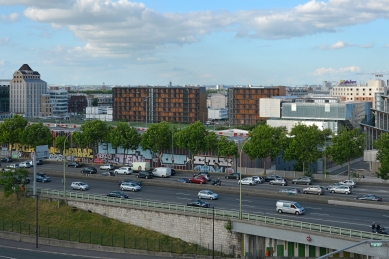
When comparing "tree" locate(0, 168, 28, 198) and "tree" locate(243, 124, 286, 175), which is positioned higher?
"tree" locate(243, 124, 286, 175)

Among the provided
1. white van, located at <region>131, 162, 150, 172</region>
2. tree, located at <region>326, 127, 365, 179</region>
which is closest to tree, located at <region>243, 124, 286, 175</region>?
tree, located at <region>326, 127, 365, 179</region>

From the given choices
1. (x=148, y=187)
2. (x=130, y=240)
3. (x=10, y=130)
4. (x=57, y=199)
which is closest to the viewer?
(x=130, y=240)

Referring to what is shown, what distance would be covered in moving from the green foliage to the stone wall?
4235cm

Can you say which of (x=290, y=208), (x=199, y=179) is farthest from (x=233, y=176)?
(x=290, y=208)

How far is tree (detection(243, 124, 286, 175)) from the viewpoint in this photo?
76.9 meters

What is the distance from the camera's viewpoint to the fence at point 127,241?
48.5 meters

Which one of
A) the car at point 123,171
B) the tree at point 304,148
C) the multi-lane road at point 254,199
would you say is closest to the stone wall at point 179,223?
the multi-lane road at point 254,199

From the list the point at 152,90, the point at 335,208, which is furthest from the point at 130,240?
the point at 152,90

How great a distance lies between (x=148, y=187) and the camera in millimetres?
67000

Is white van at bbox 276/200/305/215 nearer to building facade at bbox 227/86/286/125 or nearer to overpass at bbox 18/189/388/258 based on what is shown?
overpass at bbox 18/189/388/258

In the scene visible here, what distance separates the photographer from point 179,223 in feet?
168

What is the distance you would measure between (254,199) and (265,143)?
19081mm

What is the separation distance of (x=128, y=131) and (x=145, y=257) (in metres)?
44.0

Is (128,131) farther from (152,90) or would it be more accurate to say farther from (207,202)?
(152,90)
